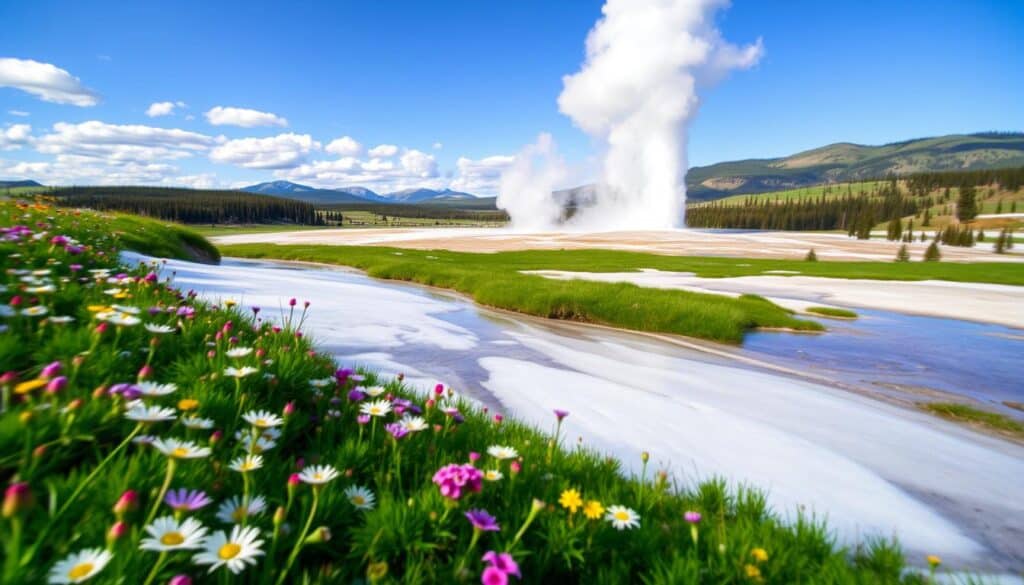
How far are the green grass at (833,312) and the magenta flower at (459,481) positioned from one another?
78.6ft

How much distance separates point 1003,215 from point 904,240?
302 ft

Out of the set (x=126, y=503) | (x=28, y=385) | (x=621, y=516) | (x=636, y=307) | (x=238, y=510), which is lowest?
(x=636, y=307)

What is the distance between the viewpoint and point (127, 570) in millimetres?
1744

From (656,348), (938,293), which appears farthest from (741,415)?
(938,293)

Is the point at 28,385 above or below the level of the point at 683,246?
above

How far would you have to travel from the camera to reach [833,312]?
2197 cm

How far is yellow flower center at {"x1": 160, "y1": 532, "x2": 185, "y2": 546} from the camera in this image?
1.68 meters

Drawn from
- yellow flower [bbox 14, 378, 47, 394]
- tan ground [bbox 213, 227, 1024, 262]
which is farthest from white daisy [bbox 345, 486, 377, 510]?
tan ground [bbox 213, 227, 1024, 262]

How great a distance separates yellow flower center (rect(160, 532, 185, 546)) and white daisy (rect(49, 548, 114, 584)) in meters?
0.16

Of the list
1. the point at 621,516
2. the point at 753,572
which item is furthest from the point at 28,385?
the point at 753,572

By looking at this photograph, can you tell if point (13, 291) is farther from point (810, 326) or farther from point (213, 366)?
point (810, 326)

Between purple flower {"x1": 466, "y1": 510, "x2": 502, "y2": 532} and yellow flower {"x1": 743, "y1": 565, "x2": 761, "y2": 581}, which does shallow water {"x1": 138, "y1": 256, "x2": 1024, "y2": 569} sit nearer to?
yellow flower {"x1": 743, "y1": 565, "x2": 761, "y2": 581}

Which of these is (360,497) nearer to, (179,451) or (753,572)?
(179,451)

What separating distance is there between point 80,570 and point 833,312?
26022 mm
